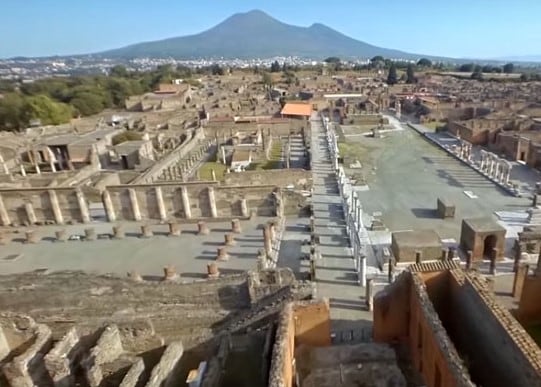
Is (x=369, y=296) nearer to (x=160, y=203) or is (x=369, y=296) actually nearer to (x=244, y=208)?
(x=244, y=208)

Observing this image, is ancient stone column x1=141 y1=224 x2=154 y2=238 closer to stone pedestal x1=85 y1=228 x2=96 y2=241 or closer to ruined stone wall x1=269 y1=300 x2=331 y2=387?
stone pedestal x1=85 y1=228 x2=96 y2=241

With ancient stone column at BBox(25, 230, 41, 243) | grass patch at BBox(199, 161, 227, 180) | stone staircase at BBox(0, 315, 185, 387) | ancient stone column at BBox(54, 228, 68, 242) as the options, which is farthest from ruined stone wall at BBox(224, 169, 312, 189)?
stone staircase at BBox(0, 315, 185, 387)

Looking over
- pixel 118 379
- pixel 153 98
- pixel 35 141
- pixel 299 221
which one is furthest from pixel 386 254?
pixel 153 98

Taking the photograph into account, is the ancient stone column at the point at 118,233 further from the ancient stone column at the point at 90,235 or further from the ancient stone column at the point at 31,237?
the ancient stone column at the point at 31,237

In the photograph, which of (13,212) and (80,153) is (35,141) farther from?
(13,212)

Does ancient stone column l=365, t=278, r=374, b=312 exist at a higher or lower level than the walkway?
higher

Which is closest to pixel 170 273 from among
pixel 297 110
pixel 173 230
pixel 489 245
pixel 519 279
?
pixel 173 230
